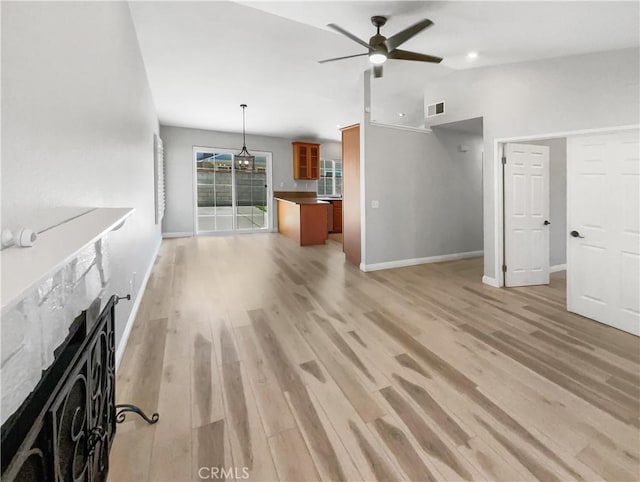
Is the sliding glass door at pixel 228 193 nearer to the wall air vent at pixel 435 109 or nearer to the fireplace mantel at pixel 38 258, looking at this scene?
the wall air vent at pixel 435 109

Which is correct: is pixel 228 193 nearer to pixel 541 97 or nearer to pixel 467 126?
pixel 467 126

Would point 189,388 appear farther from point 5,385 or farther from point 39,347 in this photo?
point 5,385

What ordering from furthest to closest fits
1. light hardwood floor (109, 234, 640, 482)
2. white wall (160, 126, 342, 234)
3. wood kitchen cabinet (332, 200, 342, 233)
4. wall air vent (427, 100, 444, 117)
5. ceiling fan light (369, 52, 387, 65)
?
1. wood kitchen cabinet (332, 200, 342, 233)
2. white wall (160, 126, 342, 234)
3. wall air vent (427, 100, 444, 117)
4. ceiling fan light (369, 52, 387, 65)
5. light hardwood floor (109, 234, 640, 482)

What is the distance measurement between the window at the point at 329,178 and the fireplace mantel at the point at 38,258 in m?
9.33

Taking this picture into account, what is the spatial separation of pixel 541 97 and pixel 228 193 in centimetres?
728

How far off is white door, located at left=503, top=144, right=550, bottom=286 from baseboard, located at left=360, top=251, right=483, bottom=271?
1471mm

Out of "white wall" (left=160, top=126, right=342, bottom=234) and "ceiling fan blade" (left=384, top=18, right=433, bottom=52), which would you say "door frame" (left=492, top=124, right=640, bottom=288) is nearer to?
"ceiling fan blade" (left=384, top=18, right=433, bottom=52)

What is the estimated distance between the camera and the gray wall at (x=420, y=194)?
15.9 feet

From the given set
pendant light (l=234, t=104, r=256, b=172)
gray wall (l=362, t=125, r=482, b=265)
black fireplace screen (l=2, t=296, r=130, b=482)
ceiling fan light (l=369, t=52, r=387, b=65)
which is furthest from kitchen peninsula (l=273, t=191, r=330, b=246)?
black fireplace screen (l=2, t=296, r=130, b=482)

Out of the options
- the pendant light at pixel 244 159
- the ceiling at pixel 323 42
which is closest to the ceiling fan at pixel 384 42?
the ceiling at pixel 323 42

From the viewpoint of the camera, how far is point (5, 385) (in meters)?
0.57

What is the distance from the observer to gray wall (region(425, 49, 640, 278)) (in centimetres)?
283

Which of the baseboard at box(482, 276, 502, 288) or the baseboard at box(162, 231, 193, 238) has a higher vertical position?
the baseboard at box(162, 231, 193, 238)

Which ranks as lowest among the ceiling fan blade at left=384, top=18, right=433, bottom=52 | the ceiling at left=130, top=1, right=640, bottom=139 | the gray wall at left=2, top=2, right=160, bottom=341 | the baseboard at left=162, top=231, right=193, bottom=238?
the baseboard at left=162, top=231, right=193, bottom=238
